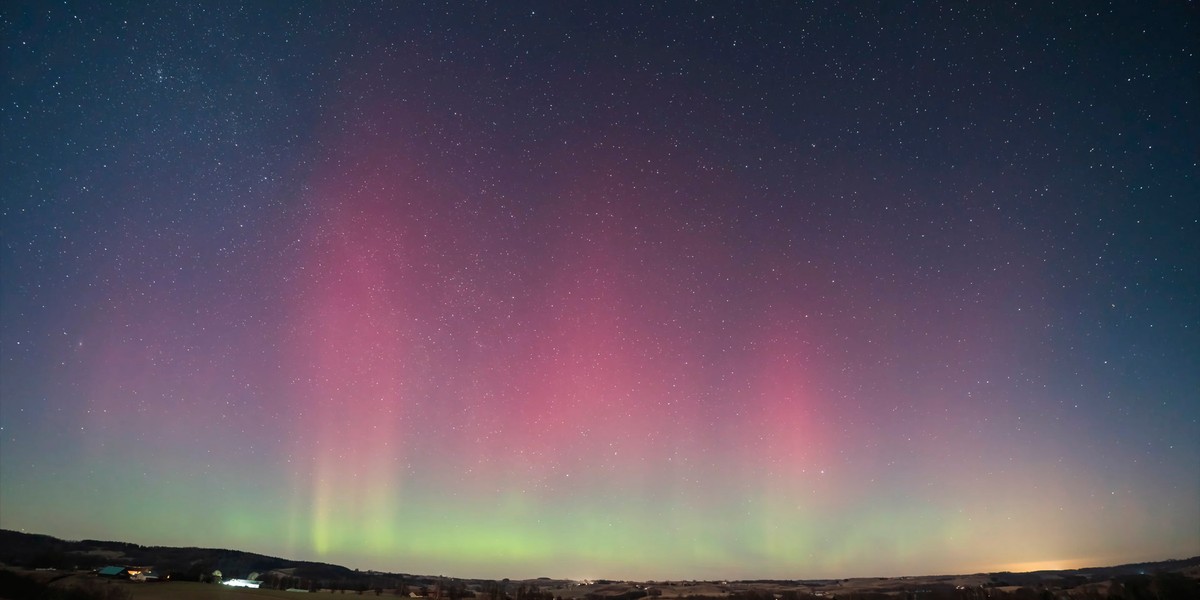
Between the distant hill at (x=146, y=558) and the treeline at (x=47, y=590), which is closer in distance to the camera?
the treeline at (x=47, y=590)

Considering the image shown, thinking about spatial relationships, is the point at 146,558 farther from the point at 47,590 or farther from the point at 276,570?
the point at 47,590

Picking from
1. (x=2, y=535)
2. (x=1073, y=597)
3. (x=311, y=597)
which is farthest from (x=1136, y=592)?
(x=2, y=535)

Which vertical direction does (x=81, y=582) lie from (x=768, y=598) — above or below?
above

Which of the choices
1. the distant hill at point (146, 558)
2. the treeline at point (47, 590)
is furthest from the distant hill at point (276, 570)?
the treeline at point (47, 590)

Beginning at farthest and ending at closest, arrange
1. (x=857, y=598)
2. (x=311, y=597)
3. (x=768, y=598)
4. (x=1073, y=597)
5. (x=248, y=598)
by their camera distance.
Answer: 1. (x=857, y=598)
2. (x=768, y=598)
3. (x=1073, y=597)
4. (x=311, y=597)
5. (x=248, y=598)

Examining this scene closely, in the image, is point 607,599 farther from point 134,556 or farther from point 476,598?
point 134,556

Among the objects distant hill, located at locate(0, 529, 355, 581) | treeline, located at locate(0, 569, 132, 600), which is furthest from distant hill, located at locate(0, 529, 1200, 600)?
treeline, located at locate(0, 569, 132, 600)

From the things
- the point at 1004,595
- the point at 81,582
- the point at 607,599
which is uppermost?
the point at 81,582

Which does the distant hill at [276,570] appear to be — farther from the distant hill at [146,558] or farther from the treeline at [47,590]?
the treeline at [47,590]

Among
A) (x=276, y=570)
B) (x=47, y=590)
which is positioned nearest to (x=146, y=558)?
(x=276, y=570)

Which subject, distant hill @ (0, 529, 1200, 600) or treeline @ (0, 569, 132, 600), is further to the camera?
distant hill @ (0, 529, 1200, 600)

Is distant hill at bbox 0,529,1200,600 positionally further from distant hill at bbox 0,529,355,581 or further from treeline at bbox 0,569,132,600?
treeline at bbox 0,569,132,600

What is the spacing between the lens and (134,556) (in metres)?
132

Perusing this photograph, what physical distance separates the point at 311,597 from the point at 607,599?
7221cm
